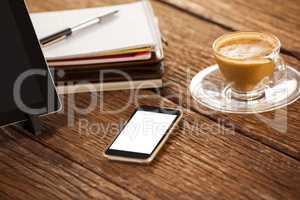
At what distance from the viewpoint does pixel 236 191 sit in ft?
3.31

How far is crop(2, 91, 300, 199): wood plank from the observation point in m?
1.02

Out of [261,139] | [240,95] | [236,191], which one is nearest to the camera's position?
[236,191]

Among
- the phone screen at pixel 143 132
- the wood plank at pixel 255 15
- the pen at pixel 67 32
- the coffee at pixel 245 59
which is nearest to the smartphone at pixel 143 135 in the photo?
the phone screen at pixel 143 132

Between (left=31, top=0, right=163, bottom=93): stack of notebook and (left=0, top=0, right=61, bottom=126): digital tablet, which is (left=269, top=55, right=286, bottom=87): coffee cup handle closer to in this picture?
(left=31, top=0, right=163, bottom=93): stack of notebook

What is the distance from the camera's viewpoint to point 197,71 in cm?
134

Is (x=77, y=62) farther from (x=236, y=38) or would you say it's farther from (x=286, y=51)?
(x=286, y=51)

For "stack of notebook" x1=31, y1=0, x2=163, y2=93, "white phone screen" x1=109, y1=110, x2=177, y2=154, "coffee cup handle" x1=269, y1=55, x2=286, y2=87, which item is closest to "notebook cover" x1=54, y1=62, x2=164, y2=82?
"stack of notebook" x1=31, y1=0, x2=163, y2=93

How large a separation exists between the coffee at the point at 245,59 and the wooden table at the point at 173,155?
0.07m

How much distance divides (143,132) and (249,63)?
0.24 metres

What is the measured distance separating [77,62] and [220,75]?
0.97 feet

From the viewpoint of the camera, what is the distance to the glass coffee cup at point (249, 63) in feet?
3.86

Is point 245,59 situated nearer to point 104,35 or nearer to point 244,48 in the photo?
point 244,48

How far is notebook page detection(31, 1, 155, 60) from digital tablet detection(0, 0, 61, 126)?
13 cm

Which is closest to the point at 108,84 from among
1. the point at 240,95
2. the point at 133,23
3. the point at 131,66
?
the point at 131,66
